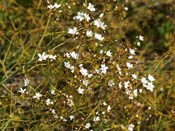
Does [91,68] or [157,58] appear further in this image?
[157,58]

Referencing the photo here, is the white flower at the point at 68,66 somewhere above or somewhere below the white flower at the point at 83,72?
above

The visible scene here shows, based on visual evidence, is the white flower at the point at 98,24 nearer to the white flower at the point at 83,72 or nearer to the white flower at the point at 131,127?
the white flower at the point at 83,72

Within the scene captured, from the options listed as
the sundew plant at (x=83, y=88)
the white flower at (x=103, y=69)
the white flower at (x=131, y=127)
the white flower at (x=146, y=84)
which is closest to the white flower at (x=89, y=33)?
the sundew plant at (x=83, y=88)

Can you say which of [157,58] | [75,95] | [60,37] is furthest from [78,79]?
[157,58]

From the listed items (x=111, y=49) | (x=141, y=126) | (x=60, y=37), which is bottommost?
(x=141, y=126)

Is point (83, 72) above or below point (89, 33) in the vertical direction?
below

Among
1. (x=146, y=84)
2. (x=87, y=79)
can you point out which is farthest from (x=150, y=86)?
(x=87, y=79)

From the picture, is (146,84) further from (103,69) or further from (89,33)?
(89,33)

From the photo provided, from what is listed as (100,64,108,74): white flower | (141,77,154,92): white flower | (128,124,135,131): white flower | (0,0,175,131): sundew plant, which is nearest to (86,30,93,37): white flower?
(0,0,175,131): sundew plant

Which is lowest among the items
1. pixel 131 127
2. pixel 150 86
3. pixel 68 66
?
pixel 131 127

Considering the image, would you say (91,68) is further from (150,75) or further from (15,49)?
(15,49)

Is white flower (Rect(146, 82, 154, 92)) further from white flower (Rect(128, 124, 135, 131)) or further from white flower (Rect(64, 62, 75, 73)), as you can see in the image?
white flower (Rect(64, 62, 75, 73))
